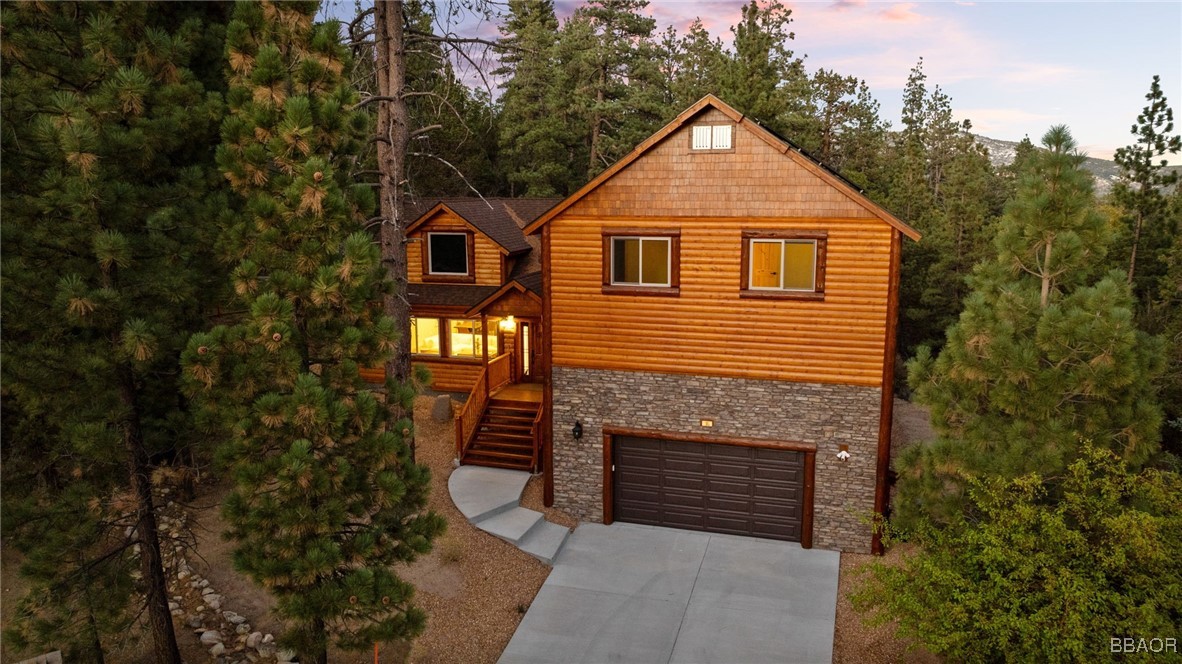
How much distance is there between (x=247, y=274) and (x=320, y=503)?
2568 millimetres

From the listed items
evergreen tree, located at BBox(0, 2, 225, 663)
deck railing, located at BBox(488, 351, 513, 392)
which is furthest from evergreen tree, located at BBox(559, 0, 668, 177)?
evergreen tree, located at BBox(0, 2, 225, 663)

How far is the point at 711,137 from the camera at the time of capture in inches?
517

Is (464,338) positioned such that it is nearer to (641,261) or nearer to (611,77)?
(641,261)

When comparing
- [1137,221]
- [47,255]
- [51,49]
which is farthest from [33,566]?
[1137,221]

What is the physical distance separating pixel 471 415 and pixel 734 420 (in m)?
6.87

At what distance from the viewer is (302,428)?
24.7 feet

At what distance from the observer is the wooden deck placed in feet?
59.7

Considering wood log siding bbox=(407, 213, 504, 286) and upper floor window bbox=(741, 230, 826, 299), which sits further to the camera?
wood log siding bbox=(407, 213, 504, 286)

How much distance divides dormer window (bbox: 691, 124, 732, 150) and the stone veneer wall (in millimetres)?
4344

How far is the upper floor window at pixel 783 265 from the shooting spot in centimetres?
1295

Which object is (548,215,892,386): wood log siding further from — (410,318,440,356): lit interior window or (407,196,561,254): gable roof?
(410,318,440,356): lit interior window

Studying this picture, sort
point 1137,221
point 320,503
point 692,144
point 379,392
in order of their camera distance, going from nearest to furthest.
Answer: point 320,503 < point 379,392 < point 692,144 < point 1137,221

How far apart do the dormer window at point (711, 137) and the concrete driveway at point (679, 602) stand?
7.57 m

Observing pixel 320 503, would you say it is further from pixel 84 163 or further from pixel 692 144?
pixel 692 144
